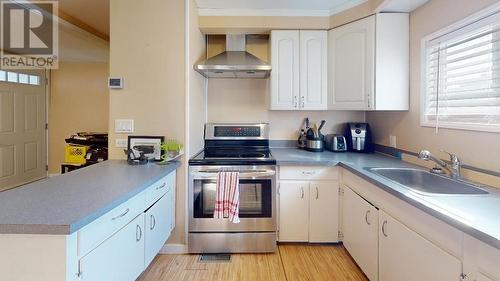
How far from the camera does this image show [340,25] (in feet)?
9.15

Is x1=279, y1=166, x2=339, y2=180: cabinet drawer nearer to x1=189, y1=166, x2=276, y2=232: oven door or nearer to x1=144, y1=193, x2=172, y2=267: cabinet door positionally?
x1=189, y1=166, x2=276, y2=232: oven door

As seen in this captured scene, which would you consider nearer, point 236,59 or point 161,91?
point 161,91

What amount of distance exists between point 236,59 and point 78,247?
219cm

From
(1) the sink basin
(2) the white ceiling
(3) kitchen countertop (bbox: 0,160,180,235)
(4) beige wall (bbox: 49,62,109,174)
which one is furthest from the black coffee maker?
(4) beige wall (bbox: 49,62,109,174)

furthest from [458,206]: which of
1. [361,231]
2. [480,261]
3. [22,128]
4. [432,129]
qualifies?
[22,128]

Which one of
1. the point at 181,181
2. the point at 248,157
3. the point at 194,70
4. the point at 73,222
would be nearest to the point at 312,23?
the point at 194,70

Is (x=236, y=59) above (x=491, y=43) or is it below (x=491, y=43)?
above

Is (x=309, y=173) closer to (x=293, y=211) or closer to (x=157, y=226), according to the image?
(x=293, y=211)

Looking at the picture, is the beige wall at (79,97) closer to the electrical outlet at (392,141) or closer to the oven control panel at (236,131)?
the oven control panel at (236,131)

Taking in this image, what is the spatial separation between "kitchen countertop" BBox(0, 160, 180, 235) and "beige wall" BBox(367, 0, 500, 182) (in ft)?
6.60

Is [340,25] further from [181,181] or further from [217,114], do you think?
[181,181]

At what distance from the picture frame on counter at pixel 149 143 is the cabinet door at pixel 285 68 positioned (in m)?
1.23

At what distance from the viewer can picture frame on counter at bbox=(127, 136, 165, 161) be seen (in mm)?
2375

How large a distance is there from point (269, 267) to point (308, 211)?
0.62 meters
